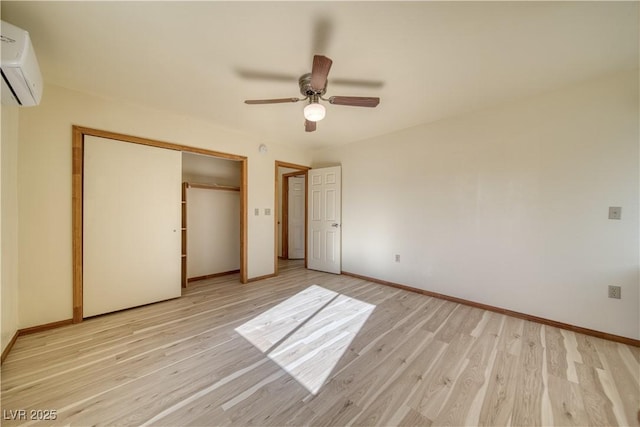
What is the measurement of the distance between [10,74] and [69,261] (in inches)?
69.5

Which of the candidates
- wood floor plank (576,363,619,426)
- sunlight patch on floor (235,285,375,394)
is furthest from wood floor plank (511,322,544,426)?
sunlight patch on floor (235,285,375,394)

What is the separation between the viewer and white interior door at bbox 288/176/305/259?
19.1 ft

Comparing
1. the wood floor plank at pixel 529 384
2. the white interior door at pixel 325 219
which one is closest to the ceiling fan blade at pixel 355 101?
the white interior door at pixel 325 219

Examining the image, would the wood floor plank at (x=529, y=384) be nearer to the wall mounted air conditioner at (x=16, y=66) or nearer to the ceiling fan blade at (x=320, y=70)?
the ceiling fan blade at (x=320, y=70)

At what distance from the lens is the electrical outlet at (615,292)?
2075 millimetres

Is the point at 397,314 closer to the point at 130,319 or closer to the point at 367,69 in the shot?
the point at 367,69

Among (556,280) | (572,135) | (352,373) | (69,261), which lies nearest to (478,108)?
(572,135)

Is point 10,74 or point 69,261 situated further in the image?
point 69,261

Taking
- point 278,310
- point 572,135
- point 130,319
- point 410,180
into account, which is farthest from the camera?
point 410,180

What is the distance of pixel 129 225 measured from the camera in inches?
107

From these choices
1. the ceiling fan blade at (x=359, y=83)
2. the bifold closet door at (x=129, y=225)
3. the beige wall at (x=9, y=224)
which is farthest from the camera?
the bifold closet door at (x=129, y=225)

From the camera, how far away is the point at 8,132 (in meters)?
1.89

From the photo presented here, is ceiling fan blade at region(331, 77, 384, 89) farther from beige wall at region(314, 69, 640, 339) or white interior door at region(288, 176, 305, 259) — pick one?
white interior door at region(288, 176, 305, 259)

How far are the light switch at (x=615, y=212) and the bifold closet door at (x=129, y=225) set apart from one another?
461cm
